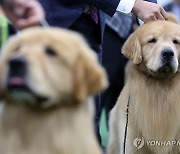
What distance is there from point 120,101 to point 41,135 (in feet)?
6.77

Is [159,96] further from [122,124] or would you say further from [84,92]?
[84,92]

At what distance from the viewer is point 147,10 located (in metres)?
4.30

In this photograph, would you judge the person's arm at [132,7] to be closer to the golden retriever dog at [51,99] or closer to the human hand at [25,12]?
the human hand at [25,12]

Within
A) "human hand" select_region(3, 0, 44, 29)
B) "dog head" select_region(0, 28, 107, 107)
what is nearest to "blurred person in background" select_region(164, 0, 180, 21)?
"human hand" select_region(3, 0, 44, 29)

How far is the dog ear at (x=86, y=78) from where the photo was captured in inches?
108

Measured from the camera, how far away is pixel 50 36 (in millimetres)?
2805

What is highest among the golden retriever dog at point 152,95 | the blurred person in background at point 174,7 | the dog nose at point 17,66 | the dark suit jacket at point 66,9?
the dog nose at point 17,66

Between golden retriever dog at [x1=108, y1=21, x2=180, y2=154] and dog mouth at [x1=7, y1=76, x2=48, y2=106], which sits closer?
dog mouth at [x1=7, y1=76, x2=48, y2=106]

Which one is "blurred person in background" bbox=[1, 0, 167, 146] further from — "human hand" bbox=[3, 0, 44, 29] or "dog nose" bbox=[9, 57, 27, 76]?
"dog nose" bbox=[9, 57, 27, 76]

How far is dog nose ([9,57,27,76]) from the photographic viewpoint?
2627 millimetres

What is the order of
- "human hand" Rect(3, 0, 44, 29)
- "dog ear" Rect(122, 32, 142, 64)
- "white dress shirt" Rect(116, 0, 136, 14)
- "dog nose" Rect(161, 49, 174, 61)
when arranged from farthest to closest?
"dog ear" Rect(122, 32, 142, 64) < "dog nose" Rect(161, 49, 174, 61) < "white dress shirt" Rect(116, 0, 136, 14) < "human hand" Rect(3, 0, 44, 29)

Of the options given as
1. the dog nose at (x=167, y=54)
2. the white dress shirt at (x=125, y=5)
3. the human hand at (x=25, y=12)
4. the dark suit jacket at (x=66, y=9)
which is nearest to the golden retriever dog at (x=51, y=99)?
the human hand at (x=25, y=12)

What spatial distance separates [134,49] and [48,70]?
2.00 meters

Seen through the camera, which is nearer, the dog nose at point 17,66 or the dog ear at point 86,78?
the dog nose at point 17,66
